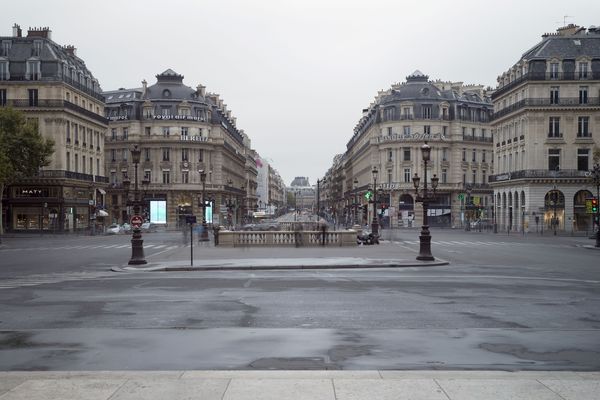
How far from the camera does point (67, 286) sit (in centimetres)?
2111

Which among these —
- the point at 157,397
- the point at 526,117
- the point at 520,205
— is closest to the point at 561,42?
the point at 526,117

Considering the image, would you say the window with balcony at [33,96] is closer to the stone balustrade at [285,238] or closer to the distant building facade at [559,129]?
the stone balustrade at [285,238]

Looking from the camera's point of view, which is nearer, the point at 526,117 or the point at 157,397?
the point at 157,397

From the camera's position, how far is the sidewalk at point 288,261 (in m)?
28.0

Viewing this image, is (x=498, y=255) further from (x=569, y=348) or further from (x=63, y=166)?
(x=63, y=166)

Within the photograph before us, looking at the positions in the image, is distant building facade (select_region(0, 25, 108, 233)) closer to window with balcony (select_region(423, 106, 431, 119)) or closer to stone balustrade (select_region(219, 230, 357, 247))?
stone balustrade (select_region(219, 230, 357, 247))

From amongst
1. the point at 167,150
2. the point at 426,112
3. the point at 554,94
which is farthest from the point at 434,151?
the point at 167,150

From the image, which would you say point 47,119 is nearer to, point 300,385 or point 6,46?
point 6,46

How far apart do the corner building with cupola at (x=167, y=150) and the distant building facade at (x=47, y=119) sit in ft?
53.9

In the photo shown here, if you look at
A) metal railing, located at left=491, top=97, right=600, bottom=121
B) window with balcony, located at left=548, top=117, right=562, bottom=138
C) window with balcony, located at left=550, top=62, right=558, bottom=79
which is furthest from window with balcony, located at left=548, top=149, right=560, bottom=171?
window with balcony, located at left=550, top=62, right=558, bottom=79

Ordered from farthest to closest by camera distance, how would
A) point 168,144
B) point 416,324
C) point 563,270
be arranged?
1. point 168,144
2. point 563,270
3. point 416,324

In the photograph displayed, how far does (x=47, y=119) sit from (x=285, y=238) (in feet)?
135

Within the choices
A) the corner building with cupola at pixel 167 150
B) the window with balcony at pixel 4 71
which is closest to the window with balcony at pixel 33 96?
the window with balcony at pixel 4 71

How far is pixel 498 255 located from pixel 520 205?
39.3 m
